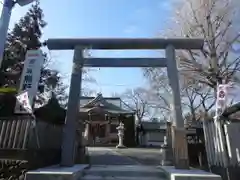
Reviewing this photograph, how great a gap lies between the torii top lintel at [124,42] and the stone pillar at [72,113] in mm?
355

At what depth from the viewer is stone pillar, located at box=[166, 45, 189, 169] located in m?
8.70

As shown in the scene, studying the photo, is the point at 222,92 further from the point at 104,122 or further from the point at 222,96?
the point at 104,122

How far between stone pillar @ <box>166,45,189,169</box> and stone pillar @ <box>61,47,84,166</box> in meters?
3.51

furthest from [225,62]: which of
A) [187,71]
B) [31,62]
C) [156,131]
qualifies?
[156,131]

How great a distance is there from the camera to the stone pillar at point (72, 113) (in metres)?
8.90

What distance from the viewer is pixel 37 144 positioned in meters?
8.43

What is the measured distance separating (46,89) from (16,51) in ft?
13.9

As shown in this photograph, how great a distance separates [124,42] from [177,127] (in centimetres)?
388

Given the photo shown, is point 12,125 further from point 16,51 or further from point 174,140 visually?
point 16,51

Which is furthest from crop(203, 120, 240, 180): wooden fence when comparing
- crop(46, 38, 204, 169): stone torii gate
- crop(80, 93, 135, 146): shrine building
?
crop(80, 93, 135, 146): shrine building

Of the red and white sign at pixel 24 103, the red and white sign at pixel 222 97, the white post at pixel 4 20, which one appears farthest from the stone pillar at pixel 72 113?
the red and white sign at pixel 222 97

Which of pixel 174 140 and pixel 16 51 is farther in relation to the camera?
pixel 16 51

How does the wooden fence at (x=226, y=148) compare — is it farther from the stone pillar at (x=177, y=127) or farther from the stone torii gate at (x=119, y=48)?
the stone torii gate at (x=119, y=48)

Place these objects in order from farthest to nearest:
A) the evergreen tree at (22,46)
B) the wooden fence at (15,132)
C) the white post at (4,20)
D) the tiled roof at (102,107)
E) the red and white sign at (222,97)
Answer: the tiled roof at (102,107) → the evergreen tree at (22,46) → the red and white sign at (222,97) → the wooden fence at (15,132) → the white post at (4,20)
